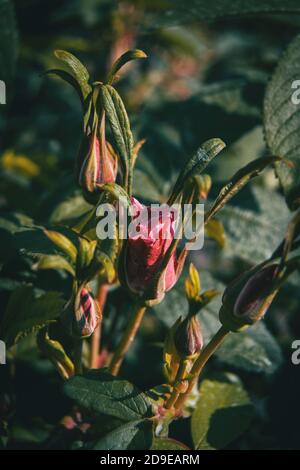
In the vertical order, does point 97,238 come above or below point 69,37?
below

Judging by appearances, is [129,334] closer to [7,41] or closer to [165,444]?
[165,444]

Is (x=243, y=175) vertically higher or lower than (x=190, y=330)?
higher

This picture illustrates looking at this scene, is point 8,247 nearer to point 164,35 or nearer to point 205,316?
point 205,316

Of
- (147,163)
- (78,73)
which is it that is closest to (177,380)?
(78,73)

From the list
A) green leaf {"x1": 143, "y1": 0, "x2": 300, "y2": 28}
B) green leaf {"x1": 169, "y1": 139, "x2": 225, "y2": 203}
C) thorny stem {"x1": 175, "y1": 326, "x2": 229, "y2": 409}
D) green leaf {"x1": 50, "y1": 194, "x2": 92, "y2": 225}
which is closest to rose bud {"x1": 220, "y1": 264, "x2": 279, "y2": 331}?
thorny stem {"x1": 175, "y1": 326, "x2": 229, "y2": 409}

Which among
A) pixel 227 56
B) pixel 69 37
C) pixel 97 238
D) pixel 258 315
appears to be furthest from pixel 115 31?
pixel 258 315

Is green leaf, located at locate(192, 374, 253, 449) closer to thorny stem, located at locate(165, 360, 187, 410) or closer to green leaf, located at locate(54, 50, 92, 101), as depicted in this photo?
thorny stem, located at locate(165, 360, 187, 410)
